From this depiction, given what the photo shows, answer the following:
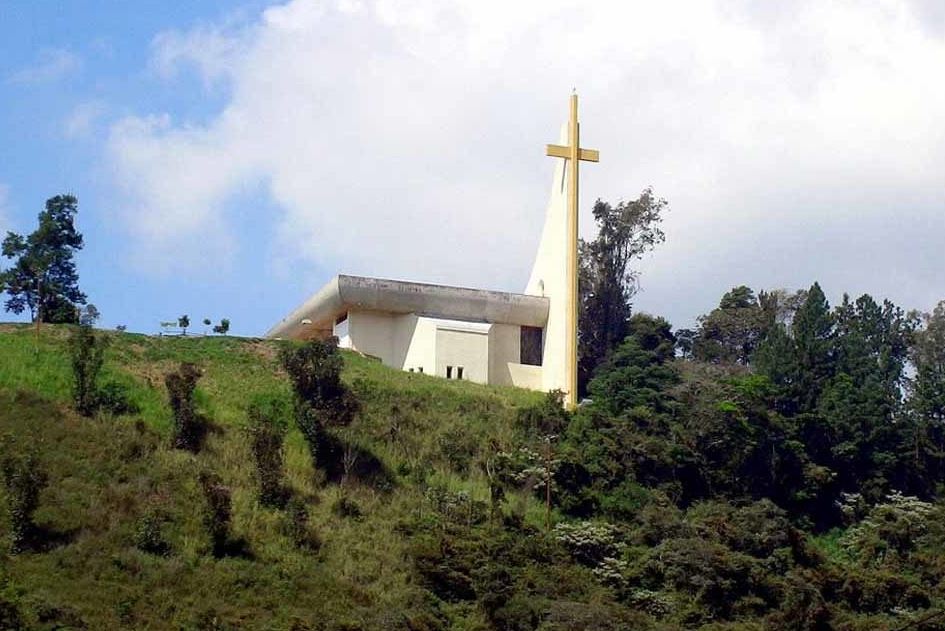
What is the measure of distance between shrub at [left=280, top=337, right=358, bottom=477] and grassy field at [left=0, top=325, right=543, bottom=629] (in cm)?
42

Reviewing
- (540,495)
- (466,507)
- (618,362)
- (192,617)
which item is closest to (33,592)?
(192,617)

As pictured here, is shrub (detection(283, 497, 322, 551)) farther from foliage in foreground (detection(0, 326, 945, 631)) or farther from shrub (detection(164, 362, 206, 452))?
shrub (detection(164, 362, 206, 452))

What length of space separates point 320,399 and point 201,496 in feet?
13.3

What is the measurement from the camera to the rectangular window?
38875 millimetres

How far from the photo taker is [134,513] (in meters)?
26.0

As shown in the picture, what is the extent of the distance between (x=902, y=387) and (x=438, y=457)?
A: 1551 cm

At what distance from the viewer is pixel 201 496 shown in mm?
26750

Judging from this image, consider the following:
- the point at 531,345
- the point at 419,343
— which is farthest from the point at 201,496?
the point at 531,345

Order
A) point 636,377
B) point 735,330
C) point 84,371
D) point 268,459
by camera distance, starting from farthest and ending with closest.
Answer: point 735,330, point 636,377, point 84,371, point 268,459

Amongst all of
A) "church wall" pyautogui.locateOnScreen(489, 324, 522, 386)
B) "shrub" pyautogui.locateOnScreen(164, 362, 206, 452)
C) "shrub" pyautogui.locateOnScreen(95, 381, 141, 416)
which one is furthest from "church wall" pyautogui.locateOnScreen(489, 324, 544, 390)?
"shrub" pyautogui.locateOnScreen(95, 381, 141, 416)

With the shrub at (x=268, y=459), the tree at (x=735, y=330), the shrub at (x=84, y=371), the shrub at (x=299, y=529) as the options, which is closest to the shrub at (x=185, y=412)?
the shrub at (x=268, y=459)

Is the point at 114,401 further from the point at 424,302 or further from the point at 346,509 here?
the point at 424,302

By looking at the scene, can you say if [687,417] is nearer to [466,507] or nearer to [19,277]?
[466,507]

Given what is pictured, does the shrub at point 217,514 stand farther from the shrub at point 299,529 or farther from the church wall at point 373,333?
the church wall at point 373,333
